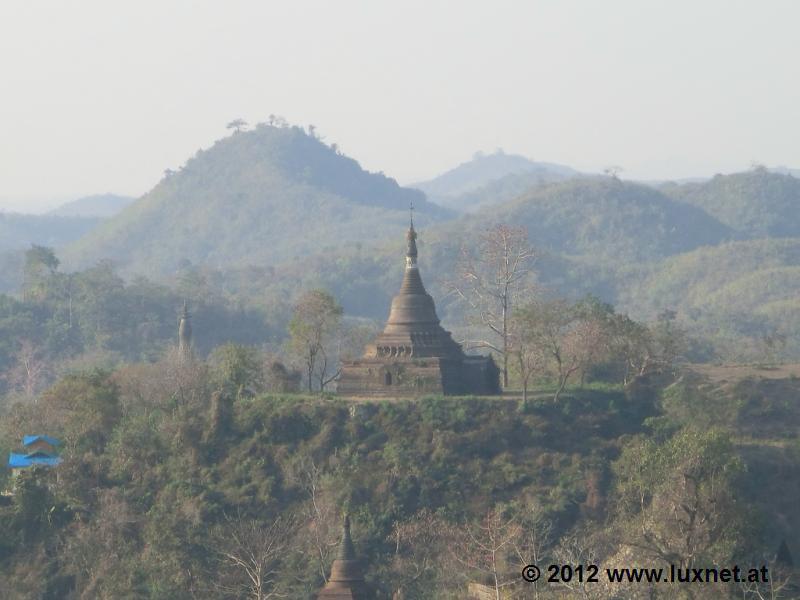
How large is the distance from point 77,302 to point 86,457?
60961 millimetres

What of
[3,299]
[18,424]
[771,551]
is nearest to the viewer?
[771,551]

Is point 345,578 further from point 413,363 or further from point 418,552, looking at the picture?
point 413,363

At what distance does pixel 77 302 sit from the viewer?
125750mm

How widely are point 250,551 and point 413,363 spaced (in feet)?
33.2

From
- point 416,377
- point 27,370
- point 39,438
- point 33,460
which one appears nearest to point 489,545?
point 416,377

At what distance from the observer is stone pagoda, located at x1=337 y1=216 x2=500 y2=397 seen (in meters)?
65.8

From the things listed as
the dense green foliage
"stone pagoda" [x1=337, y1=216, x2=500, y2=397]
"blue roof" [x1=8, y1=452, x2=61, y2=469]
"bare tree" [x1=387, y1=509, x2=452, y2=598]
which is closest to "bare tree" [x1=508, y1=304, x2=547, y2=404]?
"stone pagoda" [x1=337, y1=216, x2=500, y2=397]

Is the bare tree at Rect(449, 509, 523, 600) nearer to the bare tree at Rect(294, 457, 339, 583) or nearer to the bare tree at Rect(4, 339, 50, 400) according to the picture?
the bare tree at Rect(294, 457, 339, 583)

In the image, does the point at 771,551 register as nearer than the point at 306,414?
Yes

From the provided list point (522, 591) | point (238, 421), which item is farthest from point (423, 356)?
point (522, 591)

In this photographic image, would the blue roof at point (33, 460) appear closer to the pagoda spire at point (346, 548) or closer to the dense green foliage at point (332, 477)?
the dense green foliage at point (332, 477)

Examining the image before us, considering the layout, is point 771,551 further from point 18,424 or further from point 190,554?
point 18,424

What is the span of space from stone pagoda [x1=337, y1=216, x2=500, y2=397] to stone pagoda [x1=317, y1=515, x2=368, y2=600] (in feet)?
39.9

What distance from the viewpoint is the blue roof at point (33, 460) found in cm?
6525
